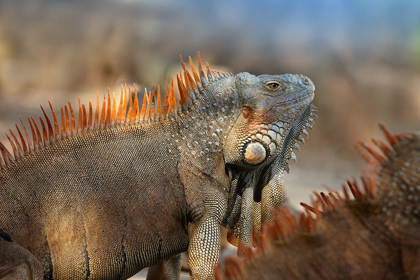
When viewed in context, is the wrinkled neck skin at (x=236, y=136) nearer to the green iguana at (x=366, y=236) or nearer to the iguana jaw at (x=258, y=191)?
the iguana jaw at (x=258, y=191)

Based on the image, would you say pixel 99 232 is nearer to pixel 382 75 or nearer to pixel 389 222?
pixel 389 222

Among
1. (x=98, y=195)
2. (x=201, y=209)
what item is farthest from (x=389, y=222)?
(x=98, y=195)

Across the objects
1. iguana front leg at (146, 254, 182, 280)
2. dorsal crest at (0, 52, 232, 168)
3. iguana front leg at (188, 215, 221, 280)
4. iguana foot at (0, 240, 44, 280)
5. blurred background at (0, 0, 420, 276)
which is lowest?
blurred background at (0, 0, 420, 276)

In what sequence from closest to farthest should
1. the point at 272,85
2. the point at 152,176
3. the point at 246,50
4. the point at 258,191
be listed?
the point at 152,176
the point at 272,85
the point at 258,191
the point at 246,50

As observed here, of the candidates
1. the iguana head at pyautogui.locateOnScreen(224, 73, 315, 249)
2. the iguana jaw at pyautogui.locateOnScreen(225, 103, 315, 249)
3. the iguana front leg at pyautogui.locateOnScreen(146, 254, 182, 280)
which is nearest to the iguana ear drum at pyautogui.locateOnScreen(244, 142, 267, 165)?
the iguana head at pyautogui.locateOnScreen(224, 73, 315, 249)

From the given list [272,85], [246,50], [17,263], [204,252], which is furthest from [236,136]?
[246,50]

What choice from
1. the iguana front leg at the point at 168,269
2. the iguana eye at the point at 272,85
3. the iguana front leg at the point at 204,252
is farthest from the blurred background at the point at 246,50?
the iguana front leg at the point at 204,252

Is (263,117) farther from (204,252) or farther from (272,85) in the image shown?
(204,252)

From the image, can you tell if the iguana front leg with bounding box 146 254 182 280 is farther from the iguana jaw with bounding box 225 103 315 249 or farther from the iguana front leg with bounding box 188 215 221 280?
the iguana front leg with bounding box 188 215 221 280
